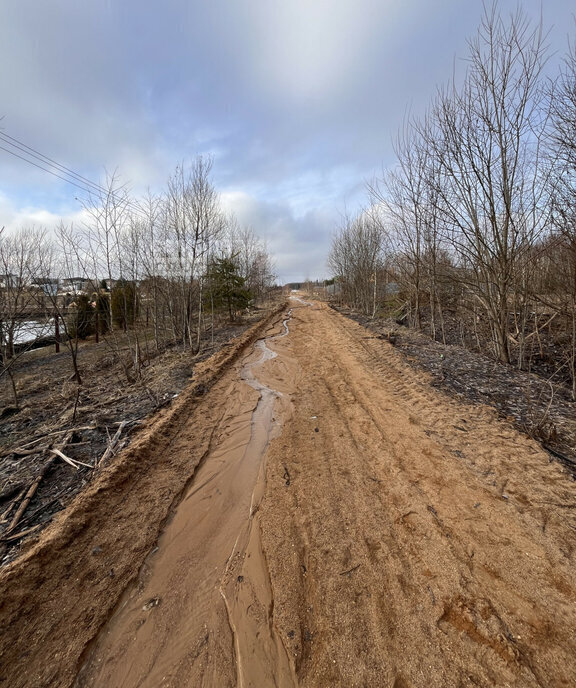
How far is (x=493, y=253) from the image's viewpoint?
7.21 meters

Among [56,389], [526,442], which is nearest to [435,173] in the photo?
[526,442]

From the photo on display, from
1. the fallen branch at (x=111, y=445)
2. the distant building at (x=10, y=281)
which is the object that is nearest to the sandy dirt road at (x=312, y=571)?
the fallen branch at (x=111, y=445)

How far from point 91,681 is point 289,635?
1177 mm

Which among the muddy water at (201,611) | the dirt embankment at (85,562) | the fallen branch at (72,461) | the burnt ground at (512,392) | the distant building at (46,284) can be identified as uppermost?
the distant building at (46,284)

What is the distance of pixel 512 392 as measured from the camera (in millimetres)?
5410

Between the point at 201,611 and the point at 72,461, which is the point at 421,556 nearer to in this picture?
the point at 201,611

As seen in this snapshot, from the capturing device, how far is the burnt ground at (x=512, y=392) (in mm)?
3711

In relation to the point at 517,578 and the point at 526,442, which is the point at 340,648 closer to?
the point at 517,578

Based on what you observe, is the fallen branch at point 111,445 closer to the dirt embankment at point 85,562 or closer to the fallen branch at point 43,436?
the dirt embankment at point 85,562

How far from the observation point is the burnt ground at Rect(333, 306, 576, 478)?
3711 millimetres

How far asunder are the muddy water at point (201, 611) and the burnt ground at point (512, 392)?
3.57 m

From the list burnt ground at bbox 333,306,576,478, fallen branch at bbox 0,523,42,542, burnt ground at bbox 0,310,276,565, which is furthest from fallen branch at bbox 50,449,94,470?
burnt ground at bbox 333,306,576,478

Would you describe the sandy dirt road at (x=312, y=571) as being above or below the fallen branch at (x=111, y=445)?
below

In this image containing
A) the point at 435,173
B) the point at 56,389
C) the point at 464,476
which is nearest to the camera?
the point at 464,476
